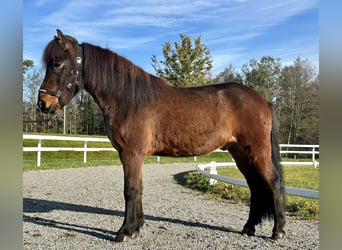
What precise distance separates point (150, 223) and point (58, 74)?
8.07ft

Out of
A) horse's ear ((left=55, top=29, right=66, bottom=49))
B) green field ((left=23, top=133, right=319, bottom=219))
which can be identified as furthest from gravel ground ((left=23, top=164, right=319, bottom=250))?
horse's ear ((left=55, top=29, right=66, bottom=49))

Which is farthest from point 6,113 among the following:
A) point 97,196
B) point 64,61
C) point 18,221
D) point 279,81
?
point 279,81

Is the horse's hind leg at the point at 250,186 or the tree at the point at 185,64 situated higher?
the tree at the point at 185,64

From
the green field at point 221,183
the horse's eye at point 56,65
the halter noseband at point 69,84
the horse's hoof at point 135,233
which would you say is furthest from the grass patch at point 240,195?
the horse's eye at point 56,65

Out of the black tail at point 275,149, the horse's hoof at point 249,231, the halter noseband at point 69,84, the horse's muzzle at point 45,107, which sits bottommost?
the horse's hoof at point 249,231

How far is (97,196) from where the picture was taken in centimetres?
702

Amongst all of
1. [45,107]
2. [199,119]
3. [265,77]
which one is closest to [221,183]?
[265,77]

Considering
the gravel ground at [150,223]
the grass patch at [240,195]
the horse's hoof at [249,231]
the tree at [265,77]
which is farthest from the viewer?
the tree at [265,77]

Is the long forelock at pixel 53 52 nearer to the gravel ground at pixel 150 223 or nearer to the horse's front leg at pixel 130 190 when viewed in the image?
the horse's front leg at pixel 130 190

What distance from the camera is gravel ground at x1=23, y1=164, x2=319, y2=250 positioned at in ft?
12.6

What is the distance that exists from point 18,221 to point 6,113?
0.60 meters

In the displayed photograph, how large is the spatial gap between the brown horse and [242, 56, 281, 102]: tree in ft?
17.3

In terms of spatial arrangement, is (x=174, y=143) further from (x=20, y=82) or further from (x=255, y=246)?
(x=20, y=82)

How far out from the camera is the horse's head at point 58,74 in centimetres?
392
